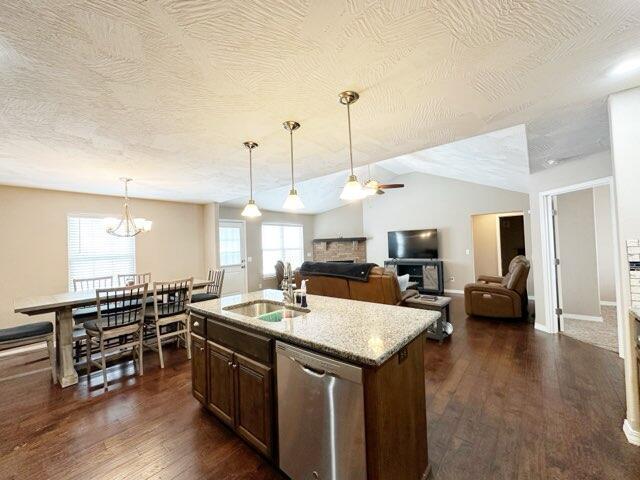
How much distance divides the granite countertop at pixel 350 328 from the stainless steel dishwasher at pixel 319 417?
7cm

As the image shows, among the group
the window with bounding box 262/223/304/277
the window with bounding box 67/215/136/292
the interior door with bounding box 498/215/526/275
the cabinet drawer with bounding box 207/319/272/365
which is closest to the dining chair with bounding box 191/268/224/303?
the window with bounding box 67/215/136/292

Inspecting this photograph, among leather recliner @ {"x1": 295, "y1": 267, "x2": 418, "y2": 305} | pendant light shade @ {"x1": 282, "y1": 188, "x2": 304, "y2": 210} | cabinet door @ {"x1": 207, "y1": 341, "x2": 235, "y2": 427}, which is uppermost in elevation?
pendant light shade @ {"x1": 282, "y1": 188, "x2": 304, "y2": 210}

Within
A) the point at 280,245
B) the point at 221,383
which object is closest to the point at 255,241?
the point at 280,245

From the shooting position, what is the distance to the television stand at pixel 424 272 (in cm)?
702

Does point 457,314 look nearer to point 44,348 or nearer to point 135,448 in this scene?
point 135,448

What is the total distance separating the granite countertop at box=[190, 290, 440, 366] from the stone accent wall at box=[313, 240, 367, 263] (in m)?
6.49

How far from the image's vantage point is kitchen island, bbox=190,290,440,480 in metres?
1.19

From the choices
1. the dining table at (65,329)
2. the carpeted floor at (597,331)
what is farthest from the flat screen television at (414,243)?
the dining table at (65,329)

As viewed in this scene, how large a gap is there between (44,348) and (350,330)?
15.6ft

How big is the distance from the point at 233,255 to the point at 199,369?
4.94 metres

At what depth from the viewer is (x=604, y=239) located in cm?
499

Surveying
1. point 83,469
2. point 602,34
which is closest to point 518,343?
point 602,34

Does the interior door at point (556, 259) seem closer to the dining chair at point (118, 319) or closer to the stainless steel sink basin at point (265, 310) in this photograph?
the stainless steel sink basin at point (265, 310)

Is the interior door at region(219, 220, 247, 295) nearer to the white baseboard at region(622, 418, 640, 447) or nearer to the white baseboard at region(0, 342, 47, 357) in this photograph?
the white baseboard at region(0, 342, 47, 357)
